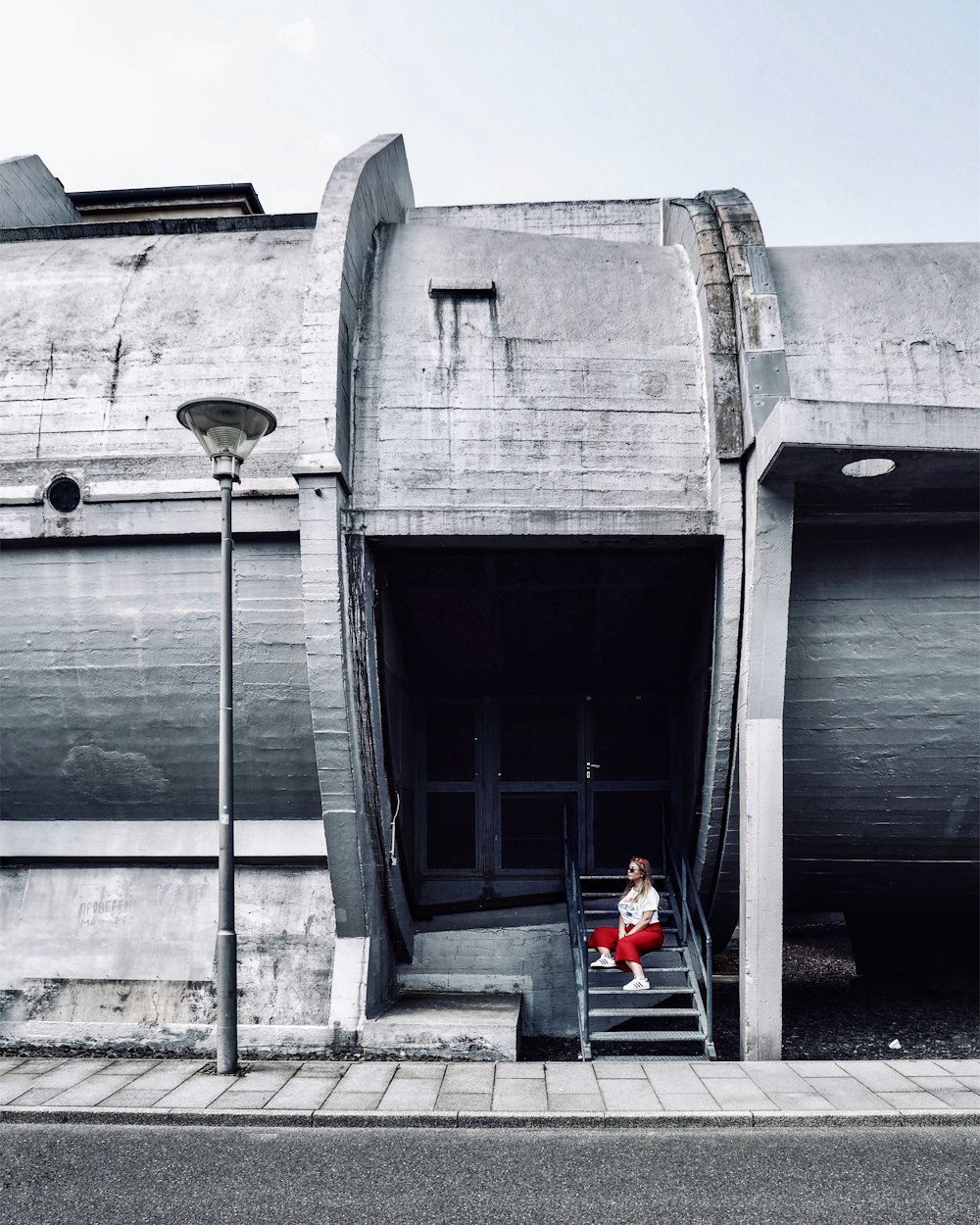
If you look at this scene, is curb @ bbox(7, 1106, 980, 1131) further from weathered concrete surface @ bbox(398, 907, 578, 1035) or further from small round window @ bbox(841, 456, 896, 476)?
small round window @ bbox(841, 456, 896, 476)

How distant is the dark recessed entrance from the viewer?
10.2m

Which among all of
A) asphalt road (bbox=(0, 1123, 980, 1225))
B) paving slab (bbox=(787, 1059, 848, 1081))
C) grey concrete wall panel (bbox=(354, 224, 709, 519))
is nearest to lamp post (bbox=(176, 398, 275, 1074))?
asphalt road (bbox=(0, 1123, 980, 1225))

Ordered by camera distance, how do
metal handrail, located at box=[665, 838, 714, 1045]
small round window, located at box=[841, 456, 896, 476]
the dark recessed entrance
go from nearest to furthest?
small round window, located at box=[841, 456, 896, 476]
metal handrail, located at box=[665, 838, 714, 1045]
the dark recessed entrance

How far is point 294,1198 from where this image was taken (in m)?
4.73

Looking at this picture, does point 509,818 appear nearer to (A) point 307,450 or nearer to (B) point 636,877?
(B) point 636,877

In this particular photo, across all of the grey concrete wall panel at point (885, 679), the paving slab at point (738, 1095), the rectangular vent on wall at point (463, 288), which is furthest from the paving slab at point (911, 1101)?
the rectangular vent on wall at point (463, 288)

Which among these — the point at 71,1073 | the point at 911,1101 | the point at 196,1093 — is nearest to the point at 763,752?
the point at 911,1101

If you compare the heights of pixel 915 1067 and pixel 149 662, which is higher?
pixel 149 662

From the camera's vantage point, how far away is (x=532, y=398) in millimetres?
8484

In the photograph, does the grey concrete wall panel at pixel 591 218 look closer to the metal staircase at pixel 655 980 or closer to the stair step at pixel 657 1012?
the metal staircase at pixel 655 980

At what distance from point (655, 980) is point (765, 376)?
6.05m

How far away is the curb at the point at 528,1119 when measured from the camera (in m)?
5.83

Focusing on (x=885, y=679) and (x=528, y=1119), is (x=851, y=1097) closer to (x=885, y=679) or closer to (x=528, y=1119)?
(x=528, y=1119)

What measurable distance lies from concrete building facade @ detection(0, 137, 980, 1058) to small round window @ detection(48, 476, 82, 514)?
1.1 inches
